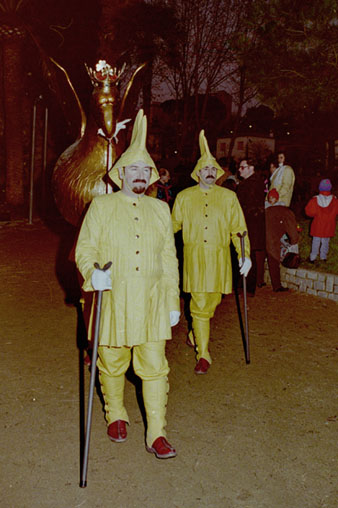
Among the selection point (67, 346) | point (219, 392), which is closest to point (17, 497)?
point (219, 392)

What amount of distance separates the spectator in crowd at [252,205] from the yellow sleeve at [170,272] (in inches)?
176

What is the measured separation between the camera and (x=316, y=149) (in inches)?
1218

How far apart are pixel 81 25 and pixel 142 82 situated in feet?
55.5

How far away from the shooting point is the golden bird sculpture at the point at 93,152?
198 inches

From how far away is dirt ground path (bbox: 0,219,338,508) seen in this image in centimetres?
340

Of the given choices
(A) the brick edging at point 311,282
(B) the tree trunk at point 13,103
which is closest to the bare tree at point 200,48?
(B) the tree trunk at point 13,103

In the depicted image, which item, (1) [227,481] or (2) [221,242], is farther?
(2) [221,242]

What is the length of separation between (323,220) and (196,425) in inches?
247

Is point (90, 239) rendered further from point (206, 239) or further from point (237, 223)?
point (237, 223)

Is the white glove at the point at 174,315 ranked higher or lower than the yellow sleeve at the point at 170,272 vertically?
lower

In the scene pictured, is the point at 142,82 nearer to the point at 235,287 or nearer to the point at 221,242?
the point at 221,242

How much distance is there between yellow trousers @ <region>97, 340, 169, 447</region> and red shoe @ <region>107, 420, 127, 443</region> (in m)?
0.15

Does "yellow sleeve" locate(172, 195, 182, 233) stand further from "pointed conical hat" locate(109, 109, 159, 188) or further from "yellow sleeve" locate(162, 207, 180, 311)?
"pointed conical hat" locate(109, 109, 159, 188)

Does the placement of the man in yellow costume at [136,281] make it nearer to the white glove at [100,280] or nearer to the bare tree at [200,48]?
the white glove at [100,280]
